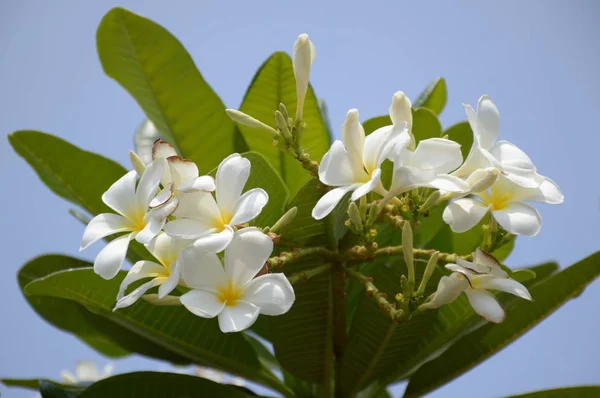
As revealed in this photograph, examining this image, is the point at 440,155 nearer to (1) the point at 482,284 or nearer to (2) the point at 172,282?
(1) the point at 482,284

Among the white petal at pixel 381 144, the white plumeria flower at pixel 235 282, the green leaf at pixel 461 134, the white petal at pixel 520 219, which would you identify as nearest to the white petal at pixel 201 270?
the white plumeria flower at pixel 235 282

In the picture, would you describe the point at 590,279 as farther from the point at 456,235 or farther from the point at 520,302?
the point at 456,235

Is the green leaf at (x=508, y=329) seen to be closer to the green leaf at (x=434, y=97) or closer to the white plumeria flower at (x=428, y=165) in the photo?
the white plumeria flower at (x=428, y=165)

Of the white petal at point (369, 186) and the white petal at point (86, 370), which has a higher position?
the white petal at point (369, 186)

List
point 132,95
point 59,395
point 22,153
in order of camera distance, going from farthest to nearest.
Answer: point 132,95
point 22,153
point 59,395

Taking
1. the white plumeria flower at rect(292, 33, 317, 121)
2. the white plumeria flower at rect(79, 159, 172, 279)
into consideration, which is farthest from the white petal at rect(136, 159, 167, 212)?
the white plumeria flower at rect(292, 33, 317, 121)

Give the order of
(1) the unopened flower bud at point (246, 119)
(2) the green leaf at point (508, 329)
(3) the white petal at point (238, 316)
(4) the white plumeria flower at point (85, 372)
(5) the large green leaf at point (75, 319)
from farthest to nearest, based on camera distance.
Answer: (4) the white plumeria flower at point (85, 372) → (5) the large green leaf at point (75, 319) → (2) the green leaf at point (508, 329) → (1) the unopened flower bud at point (246, 119) → (3) the white petal at point (238, 316)

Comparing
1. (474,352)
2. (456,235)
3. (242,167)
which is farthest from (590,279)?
(242,167)
